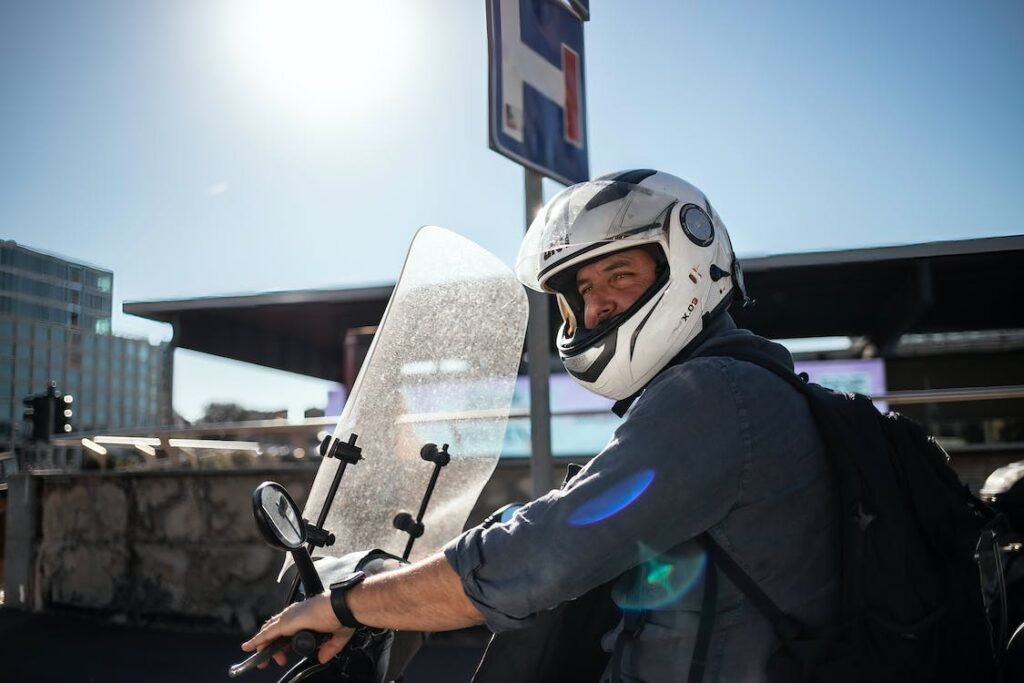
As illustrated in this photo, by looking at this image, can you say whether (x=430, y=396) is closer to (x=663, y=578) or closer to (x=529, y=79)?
(x=663, y=578)

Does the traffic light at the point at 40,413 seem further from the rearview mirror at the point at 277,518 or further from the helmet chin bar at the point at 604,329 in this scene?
the helmet chin bar at the point at 604,329

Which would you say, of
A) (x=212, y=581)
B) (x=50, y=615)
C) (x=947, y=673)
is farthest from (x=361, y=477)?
(x=50, y=615)

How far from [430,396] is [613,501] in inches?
34.6

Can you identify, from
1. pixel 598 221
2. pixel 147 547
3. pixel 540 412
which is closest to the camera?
pixel 598 221

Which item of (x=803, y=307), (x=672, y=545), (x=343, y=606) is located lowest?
(x=343, y=606)

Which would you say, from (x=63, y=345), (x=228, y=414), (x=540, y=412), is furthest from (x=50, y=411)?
(x=228, y=414)

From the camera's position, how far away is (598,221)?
1.71 metres

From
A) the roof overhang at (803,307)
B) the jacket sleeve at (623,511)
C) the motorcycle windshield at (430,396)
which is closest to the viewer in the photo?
the jacket sleeve at (623,511)

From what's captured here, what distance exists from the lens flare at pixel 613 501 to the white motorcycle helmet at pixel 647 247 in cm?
49

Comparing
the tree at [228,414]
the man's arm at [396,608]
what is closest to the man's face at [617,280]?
the man's arm at [396,608]

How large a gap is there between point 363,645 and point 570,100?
2.29 meters

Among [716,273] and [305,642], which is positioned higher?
[716,273]

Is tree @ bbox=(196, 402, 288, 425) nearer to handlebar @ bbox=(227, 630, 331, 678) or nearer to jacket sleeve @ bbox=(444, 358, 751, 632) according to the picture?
handlebar @ bbox=(227, 630, 331, 678)

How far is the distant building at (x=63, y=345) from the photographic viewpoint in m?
3.21
